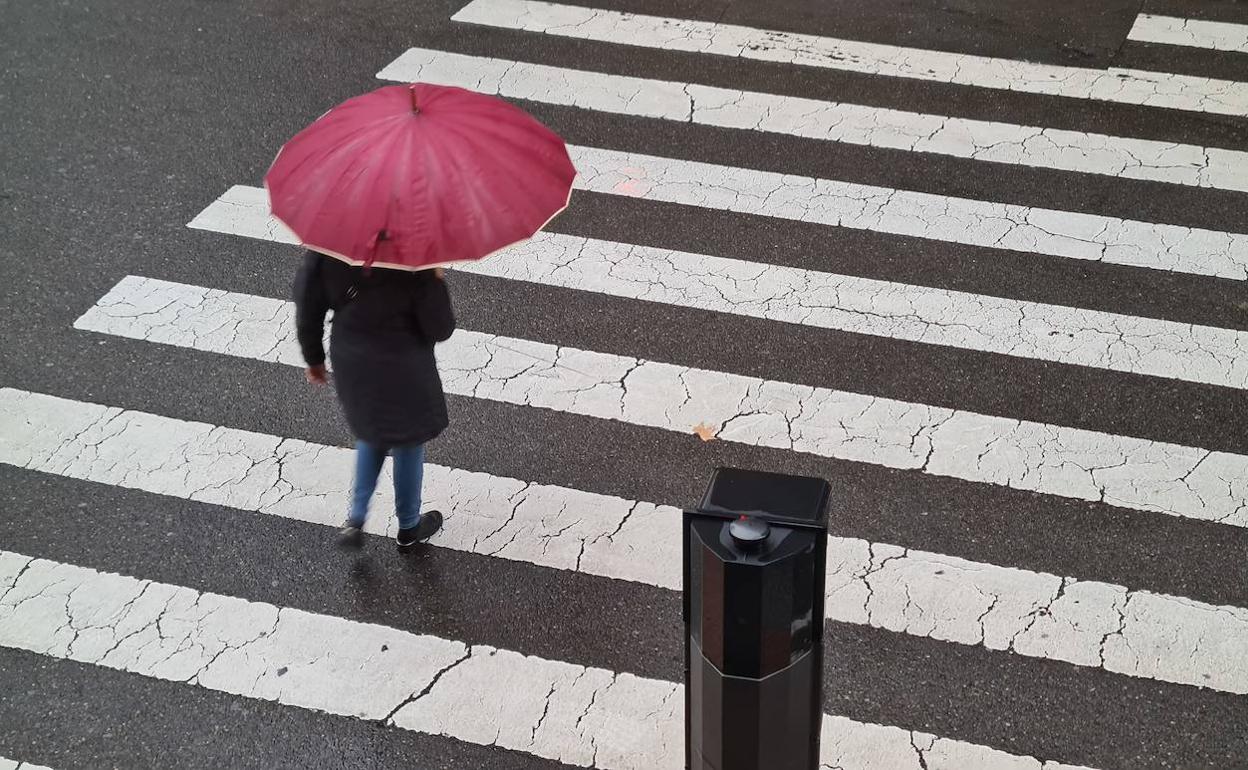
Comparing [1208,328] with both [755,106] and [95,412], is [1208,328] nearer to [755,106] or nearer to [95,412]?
[755,106]

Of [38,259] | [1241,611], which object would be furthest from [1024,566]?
[38,259]

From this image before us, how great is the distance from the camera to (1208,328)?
5930mm

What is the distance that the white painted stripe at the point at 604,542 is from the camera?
175 inches

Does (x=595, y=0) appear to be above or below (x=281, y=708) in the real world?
above

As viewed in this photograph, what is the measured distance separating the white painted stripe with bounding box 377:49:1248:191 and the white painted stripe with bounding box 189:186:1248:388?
1.41 m

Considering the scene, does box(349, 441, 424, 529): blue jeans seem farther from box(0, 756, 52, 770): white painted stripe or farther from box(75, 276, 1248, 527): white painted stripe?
box(0, 756, 52, 770): white painted stripe

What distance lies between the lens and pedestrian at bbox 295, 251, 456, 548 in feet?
13.5

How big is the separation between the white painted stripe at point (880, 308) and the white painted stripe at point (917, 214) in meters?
0.50

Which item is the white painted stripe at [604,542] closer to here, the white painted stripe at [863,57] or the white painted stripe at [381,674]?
the white painted stripe at [381,674]

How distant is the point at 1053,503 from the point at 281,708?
9.50ft

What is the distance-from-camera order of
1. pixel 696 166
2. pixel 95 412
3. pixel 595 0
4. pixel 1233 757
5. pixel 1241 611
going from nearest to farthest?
pixel 1233 757, pixel 1241 611, pixel 95 412, pixel 696 166, pixel 595 0

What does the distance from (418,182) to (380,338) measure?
2.01 feet

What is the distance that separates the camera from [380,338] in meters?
4.18

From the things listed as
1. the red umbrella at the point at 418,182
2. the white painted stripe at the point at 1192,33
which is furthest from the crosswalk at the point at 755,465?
the red umbrella at the point at 418,182
